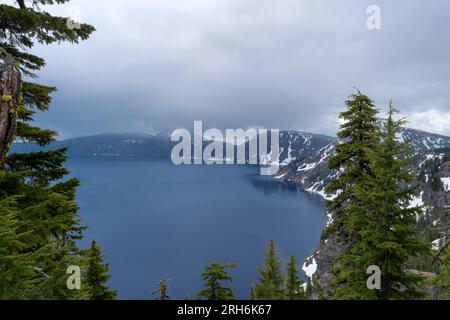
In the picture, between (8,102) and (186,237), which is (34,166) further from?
(186,237)

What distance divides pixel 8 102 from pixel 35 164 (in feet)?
12.1

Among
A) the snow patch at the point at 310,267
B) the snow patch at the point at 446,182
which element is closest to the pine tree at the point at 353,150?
the snow patch at the point at 310,267

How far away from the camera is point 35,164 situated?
446 inches

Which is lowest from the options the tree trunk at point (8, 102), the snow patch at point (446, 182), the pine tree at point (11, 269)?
the pine tree at point (11, 269)

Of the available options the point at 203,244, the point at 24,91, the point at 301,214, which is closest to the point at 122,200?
the point at 203,244

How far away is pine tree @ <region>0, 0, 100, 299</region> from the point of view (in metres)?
7.41

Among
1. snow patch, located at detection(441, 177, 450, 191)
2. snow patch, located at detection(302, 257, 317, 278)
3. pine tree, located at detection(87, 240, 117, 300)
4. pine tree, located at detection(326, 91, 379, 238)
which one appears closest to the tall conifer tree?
pine tree, located at detection(87, 240, 117, 300)

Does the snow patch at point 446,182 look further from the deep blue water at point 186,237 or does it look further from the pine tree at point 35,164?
the pine tree at point 35,164

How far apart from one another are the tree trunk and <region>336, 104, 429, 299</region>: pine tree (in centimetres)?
1247

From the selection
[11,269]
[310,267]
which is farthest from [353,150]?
[310,267]

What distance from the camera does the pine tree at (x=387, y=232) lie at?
1080cm

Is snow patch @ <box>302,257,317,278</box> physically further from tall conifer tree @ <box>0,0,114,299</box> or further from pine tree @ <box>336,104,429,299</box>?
tall conifer tree @ <box>0,0,114,299</box>
